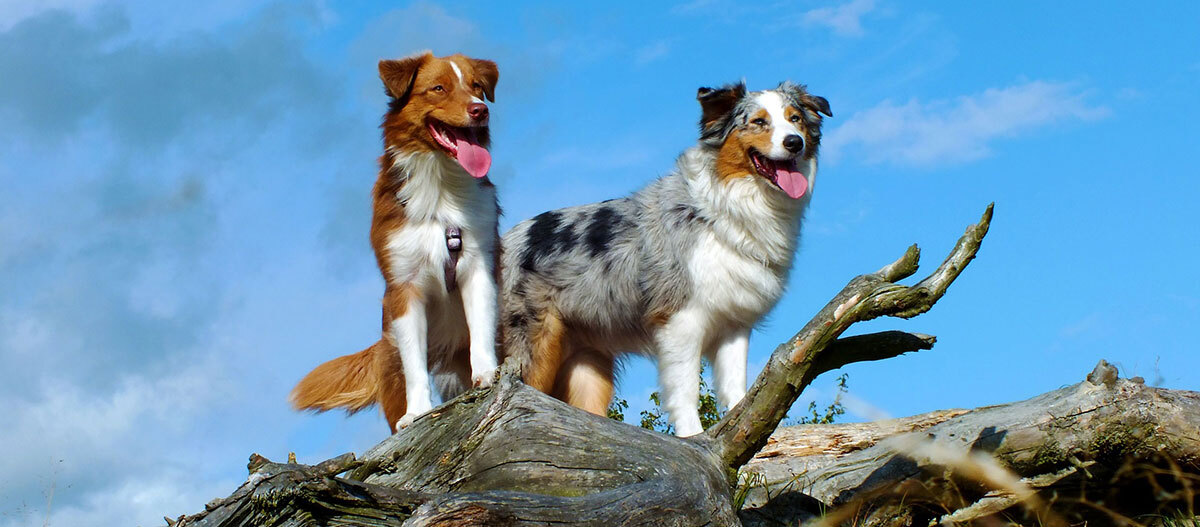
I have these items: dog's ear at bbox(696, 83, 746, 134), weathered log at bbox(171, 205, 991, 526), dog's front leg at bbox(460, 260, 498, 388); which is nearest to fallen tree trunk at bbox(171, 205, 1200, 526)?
weathered log at bbox(171, 205, 991, 526)

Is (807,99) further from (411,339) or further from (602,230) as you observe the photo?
(411,339)

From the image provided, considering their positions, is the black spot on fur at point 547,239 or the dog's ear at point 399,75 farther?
the black spot on fur at point 547,239

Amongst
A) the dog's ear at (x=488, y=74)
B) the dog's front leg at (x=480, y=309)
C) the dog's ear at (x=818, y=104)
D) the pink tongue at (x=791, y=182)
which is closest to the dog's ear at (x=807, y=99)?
the dog's ear at (x=818, y=104)

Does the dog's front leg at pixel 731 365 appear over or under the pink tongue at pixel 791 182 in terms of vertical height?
under

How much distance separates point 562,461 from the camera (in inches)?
166

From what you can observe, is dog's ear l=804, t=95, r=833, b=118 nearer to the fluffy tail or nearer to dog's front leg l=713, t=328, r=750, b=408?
dog's front leg l=713, t=328, r=750, b=408

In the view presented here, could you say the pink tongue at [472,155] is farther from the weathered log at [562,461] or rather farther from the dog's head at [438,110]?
the weathered log at [562,461]

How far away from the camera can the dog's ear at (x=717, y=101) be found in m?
7.45

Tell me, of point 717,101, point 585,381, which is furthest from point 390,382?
point 717,101

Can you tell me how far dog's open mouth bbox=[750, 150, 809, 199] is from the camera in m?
7.31

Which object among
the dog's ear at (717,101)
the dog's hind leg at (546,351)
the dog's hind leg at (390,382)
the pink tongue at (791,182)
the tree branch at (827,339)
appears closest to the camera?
the tree branch at (827,339)

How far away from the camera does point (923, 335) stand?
493 centimetres

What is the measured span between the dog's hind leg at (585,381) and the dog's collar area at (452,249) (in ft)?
6.06

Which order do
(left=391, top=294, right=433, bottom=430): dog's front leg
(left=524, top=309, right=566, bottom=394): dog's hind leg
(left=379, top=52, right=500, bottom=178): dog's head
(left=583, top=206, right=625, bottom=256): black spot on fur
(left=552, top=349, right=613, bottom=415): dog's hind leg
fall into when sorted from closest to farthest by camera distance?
(left=391, top=294, right=433, bottom=430): dog's front leg → (left=379, top=52, right=500, bottom=178): dog's head → (left=524, top=309, right=566, bottom=394): dog's hind leg → (left=583, top=206, right=625, bottom=256): black spot on fur → (left=552, top=349, right=613, bottom=415): dog's hind leg
